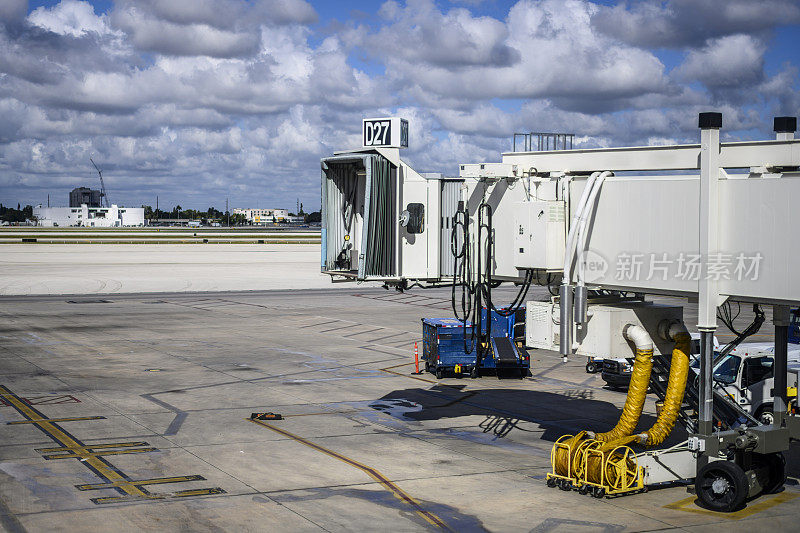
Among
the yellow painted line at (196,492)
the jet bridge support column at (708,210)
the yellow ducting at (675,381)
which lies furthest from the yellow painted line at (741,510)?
the yellow painted line at (196,492)

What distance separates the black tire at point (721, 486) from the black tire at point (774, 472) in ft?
4.91

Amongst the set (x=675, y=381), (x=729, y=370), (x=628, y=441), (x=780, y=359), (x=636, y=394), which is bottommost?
(x=628, y=441)

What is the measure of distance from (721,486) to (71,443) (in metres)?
14.8

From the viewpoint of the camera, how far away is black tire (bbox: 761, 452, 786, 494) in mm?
17641

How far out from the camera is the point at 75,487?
1725 centimetres

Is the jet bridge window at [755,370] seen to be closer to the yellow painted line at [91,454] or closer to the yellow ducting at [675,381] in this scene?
the yellow ducting at [675,381]

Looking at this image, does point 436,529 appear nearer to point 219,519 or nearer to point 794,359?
point 219,519

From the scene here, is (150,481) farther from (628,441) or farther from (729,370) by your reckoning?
(729,370)

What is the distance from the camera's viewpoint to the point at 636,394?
1748 centimetres

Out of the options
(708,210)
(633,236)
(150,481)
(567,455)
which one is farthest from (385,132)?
(150,481)

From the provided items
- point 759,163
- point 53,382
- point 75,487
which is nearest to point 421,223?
point 759,163

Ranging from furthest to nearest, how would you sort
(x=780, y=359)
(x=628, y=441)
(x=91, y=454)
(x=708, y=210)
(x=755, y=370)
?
(x=755, y=370)
(x=91, y=454)
(x=780, y=359)
(x=628, y=441)
(x=708, y=210)

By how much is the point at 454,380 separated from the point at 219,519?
645 inches

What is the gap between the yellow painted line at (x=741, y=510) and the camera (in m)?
16.3
